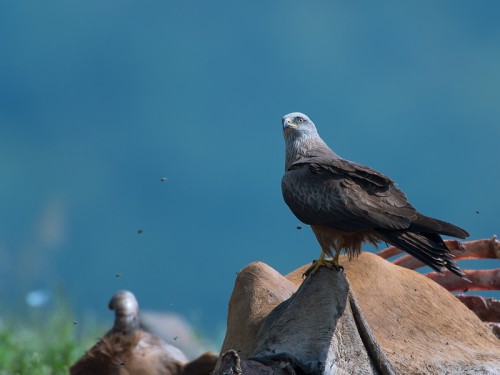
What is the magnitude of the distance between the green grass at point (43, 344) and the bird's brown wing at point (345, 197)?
6132 millimetres

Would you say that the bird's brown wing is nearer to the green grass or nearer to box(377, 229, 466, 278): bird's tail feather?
box(377, 229, 466, 278): bird's tail feather

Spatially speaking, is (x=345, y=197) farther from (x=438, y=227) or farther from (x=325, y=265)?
(x=438, y=227)

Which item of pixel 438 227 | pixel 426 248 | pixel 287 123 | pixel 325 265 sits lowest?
pixel 325 265

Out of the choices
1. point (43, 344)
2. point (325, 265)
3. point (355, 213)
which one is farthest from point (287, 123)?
point (43, 344)

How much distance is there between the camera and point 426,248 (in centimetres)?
538

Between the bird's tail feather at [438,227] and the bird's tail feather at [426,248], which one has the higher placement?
the bird's tail feather at [438,227]

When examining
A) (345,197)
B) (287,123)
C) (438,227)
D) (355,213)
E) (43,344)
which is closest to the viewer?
(438,227)

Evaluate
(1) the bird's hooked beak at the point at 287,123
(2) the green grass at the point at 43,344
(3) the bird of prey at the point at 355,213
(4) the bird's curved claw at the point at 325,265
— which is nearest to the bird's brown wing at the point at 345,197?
(3) the bird of prey at the point at 355,213

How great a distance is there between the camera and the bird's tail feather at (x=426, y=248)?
5340 millimetres

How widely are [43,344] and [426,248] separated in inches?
318

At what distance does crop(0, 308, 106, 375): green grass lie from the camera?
1155cm

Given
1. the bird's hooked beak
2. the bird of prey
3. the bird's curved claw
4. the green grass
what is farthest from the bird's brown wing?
the green grass

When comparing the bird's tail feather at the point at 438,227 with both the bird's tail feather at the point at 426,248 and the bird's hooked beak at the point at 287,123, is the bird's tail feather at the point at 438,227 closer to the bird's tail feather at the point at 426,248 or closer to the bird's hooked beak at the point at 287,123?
the bird's tail feather at the point at 426,248

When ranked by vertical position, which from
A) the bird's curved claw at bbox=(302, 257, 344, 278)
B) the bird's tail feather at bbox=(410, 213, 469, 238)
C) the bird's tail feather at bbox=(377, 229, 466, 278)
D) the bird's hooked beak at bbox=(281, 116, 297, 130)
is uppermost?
the bird's hooked beak at bbox=(281, 116, 297, 130)
